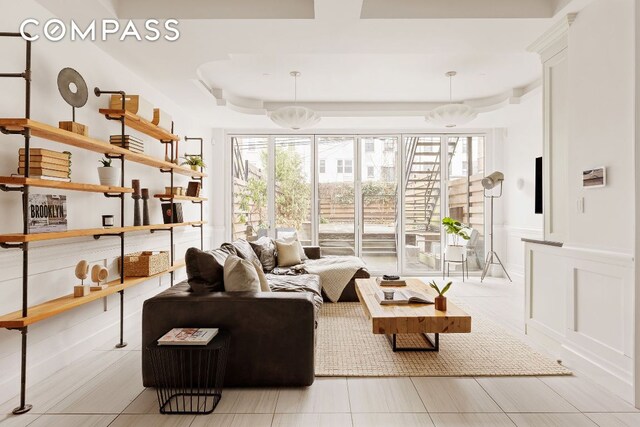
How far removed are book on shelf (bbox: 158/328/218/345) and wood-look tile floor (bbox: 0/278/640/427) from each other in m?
0.41

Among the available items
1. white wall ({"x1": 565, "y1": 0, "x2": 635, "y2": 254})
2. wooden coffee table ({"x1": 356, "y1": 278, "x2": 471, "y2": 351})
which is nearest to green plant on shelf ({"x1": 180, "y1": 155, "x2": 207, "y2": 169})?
wooden coffee table ({"x1": 356, "y1": 278, "x2": 471, "y2": 351})

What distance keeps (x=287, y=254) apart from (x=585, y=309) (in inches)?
139

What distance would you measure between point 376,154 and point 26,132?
18.7ft

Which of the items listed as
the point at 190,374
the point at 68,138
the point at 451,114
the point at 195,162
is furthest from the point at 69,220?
the point at 451,114

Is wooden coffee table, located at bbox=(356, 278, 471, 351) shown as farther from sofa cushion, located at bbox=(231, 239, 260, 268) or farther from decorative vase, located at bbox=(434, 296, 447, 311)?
sofa cushion, located at bbox=(231, 239, 260, 268)

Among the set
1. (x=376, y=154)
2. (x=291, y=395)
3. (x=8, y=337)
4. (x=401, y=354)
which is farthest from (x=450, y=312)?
(x=376, y=154)

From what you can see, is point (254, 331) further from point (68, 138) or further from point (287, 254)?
point (287, 254)

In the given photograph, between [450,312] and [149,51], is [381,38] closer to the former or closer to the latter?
[149,51]

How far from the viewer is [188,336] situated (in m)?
2.39

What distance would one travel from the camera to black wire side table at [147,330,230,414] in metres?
2.36

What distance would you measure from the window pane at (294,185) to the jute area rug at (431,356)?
352cm

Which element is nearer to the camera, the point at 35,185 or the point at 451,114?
the point at 35,185

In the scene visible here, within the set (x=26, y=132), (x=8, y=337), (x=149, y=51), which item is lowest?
(x=8, y=337)

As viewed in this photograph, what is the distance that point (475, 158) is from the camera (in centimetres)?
733
